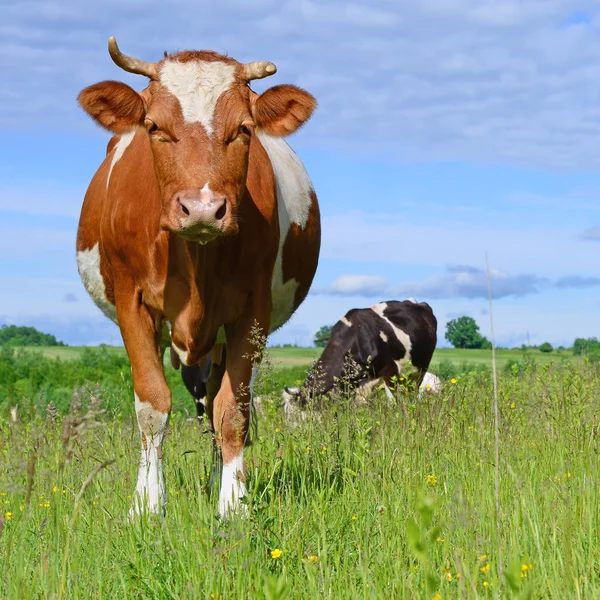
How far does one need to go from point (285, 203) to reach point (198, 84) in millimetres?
1995

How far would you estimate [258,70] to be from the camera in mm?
5785

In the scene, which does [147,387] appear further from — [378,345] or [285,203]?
[378,345]

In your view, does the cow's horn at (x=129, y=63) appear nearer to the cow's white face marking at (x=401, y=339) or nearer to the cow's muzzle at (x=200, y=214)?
the cow's muzzle at (x=200, y=214)

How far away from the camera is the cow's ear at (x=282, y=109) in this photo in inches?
227

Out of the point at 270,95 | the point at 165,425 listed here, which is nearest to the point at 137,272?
the point at 165,425

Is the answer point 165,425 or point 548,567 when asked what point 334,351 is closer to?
point 165,425

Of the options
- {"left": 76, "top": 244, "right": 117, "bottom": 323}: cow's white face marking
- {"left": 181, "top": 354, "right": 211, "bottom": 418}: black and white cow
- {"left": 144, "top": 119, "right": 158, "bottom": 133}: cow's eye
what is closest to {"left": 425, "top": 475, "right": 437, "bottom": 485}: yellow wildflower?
{"left": 144, "top": 119, "right": 158, "bottom": 133}: cow's eye

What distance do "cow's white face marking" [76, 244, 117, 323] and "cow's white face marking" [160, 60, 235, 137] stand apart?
2331 mm

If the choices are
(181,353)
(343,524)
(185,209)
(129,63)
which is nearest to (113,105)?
(129,63)

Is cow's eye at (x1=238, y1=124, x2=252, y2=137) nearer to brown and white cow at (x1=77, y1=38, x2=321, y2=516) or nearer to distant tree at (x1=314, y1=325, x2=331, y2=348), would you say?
brown and white cow at (x1=77, y1=38, x2=321, y2=516)

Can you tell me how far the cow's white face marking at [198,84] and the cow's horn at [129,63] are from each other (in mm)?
108

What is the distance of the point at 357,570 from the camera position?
3.68 m

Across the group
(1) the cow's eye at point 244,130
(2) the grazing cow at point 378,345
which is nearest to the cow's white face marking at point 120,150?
(1) the cow's eye at point 244,130

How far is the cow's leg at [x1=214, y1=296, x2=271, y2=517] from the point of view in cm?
556
